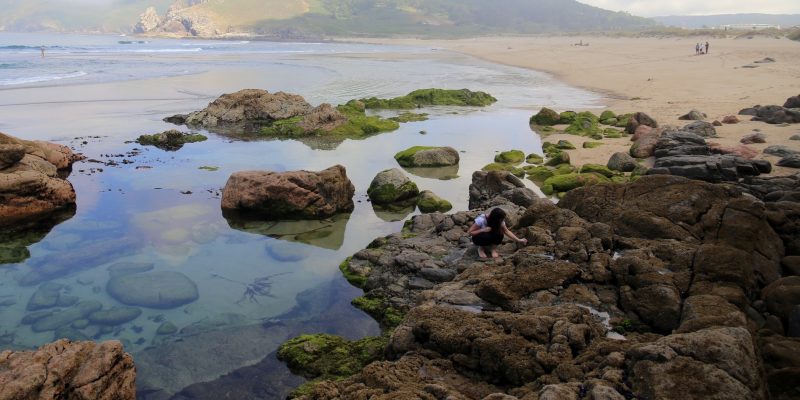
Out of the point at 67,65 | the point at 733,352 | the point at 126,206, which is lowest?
the point at 126,206

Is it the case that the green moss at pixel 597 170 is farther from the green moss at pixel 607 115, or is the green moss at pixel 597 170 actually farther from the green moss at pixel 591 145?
the green moss at pixel 607 115

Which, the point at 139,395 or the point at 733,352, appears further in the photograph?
the point at 139,395

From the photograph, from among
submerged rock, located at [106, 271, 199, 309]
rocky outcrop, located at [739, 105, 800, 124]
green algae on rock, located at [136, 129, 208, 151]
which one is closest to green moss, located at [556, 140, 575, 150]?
rocky outcrop, located at [739, 105, 800, 124]

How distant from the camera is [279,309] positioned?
1139cm

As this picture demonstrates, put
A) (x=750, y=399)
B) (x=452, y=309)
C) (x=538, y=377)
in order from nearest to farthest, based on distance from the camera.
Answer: (x=750, y=399)
(x=538, y=377)
(x=452, y=309)

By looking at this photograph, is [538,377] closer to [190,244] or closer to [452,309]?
[452,309]

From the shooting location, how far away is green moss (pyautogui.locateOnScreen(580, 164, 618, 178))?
1934 cm

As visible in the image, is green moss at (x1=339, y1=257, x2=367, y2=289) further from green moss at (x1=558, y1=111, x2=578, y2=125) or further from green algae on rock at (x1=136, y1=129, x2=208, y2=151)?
green moss at (x1=558, y1=111, x2=578, y2=125)

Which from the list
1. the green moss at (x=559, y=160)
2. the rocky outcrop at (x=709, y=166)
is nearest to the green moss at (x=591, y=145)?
the green moss at (x=559, y=160)

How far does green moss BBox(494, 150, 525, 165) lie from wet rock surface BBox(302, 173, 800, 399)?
350 inches

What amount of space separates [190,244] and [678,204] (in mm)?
12260

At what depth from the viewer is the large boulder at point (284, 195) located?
630 inches

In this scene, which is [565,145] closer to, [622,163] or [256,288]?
[622,163]

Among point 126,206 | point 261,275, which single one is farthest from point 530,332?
point 126,206
